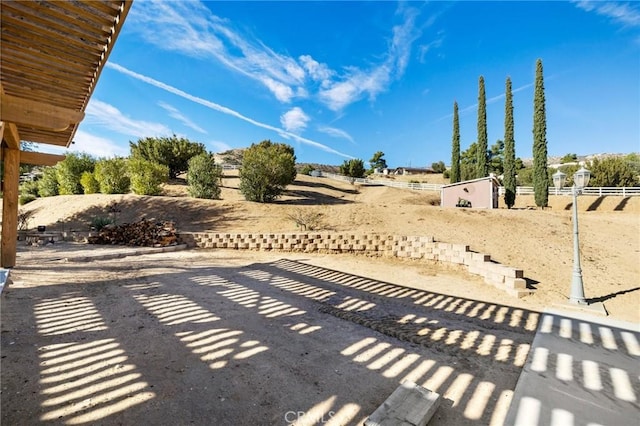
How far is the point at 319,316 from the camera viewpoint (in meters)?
4.06

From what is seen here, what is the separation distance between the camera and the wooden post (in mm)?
5996

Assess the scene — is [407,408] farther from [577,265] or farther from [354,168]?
[354,168]

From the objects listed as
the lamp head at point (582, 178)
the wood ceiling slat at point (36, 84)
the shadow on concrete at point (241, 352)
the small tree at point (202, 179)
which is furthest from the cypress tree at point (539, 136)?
the wood ceiling slat at point (36, 84)

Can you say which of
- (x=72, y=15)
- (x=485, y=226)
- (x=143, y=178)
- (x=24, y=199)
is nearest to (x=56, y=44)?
(x=72, y=15)

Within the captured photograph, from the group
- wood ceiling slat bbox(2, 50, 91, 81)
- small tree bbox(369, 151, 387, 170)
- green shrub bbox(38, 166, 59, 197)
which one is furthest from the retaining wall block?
small tree bbox(369, 151, 387, 170)

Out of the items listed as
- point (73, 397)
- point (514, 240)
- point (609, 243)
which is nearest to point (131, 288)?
point (73, 397)

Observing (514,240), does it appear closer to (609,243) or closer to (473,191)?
(609,243)

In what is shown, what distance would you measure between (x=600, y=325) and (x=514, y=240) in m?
5.98

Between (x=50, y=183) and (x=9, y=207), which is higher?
(x=50, y=183)

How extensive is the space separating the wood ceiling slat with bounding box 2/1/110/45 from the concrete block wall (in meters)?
7.47

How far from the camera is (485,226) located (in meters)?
11.0

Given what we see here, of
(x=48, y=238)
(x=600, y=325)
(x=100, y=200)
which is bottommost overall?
(x=600, y=325)

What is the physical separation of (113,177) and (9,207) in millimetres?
13636

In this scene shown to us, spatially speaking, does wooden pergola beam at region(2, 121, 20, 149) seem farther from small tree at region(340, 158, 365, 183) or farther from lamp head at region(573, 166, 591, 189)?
small tree at region(340, 158, 365, 183)
